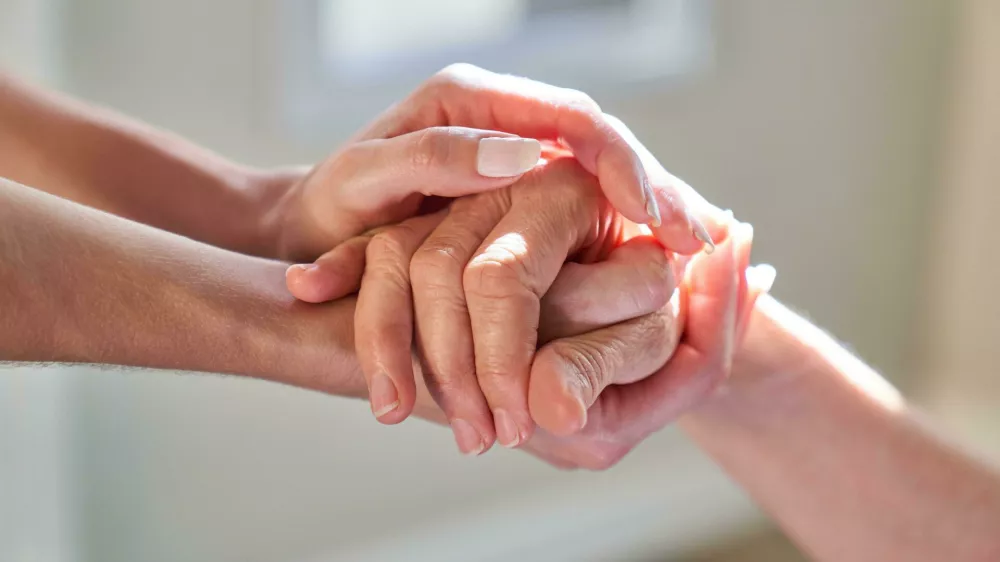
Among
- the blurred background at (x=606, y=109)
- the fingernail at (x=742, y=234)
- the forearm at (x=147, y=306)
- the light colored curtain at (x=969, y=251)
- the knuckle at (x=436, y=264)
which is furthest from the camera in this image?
the light colored curtain at (x=969, y=251)

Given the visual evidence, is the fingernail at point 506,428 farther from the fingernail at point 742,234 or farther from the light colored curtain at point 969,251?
the light colored curtain at point 969,251

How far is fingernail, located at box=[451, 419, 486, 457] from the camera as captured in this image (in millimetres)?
647

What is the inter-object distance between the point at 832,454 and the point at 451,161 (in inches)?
20.7

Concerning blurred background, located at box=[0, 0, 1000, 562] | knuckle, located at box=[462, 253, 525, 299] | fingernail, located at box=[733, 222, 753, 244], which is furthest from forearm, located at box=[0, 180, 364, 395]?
blurred background, located at box=[0, 0, 1000, 562]

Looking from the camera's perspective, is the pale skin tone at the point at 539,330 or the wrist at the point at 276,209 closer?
the pale skin tone at the point at 539,330

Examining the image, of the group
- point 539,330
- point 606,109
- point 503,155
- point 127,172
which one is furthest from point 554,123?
point 606,109

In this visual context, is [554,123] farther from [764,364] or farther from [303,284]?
[764,364]

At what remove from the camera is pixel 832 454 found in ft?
3.04

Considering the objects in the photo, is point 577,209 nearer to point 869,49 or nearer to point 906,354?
point 869,49

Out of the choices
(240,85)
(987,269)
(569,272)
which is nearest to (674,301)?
(569,272)

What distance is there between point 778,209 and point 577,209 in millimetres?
1513

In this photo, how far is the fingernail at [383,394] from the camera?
63 cm

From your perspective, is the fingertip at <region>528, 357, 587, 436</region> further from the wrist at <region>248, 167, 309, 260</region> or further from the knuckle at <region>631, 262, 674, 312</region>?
the wrist at <region>248, 167, 309, 260</region>

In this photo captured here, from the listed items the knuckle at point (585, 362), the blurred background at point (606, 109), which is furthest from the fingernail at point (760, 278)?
the blurred background at point (606, 109)
